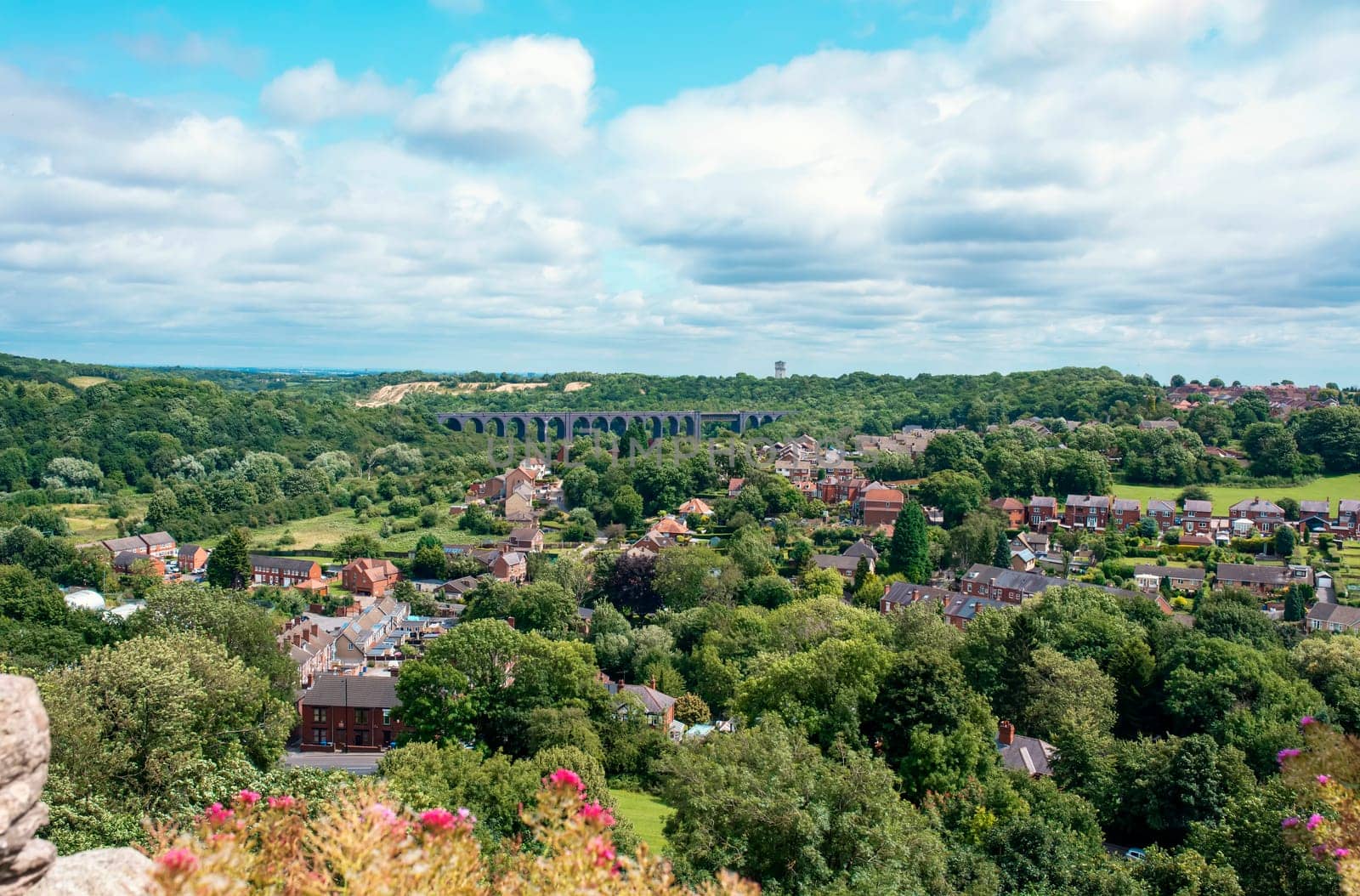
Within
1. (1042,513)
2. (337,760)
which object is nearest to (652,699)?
(337,760)

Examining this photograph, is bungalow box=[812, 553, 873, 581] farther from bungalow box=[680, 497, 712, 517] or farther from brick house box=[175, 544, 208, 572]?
brick house box=[175, 544, 208, 572]

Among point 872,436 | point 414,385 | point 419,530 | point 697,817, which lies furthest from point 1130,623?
point 414,385

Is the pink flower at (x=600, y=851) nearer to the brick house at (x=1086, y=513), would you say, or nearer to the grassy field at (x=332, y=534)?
the brick house at (x=1086, y=513)

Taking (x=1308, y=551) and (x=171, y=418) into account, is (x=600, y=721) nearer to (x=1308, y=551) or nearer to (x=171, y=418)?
(x=1308, y=551)

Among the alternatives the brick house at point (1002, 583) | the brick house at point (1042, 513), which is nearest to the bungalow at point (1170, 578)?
the brick house at point (1002, 583)

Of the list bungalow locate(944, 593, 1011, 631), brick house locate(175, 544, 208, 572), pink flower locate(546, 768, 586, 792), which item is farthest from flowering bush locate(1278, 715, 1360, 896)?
brick house locate(175, 544, 208, 572)

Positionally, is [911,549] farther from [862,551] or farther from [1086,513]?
[1086,513]
